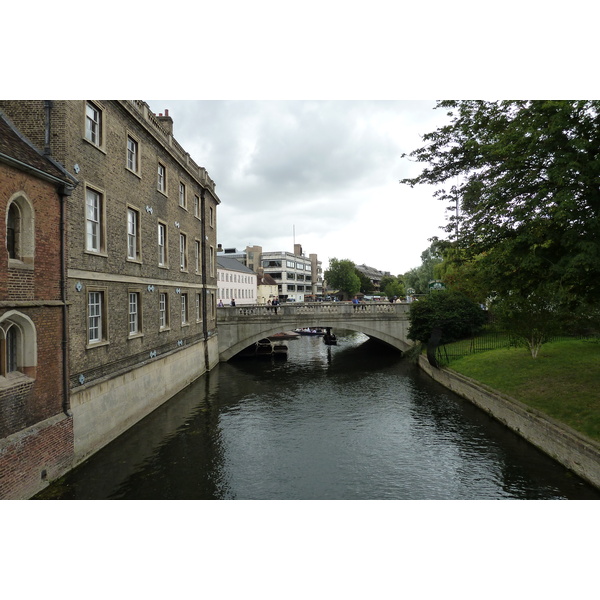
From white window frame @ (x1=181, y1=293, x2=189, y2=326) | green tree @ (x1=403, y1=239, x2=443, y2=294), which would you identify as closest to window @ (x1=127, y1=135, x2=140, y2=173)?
white window frame @ (x1=181, y1=293, x2=189, y2=326)

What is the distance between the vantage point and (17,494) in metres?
9.92

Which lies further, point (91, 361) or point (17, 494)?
point (91, 361)

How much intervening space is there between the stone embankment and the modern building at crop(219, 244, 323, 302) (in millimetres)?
71573

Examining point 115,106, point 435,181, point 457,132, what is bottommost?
point 435,181

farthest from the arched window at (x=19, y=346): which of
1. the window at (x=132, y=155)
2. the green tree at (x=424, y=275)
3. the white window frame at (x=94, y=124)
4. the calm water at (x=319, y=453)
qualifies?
the green tree at (x=424, y=275)

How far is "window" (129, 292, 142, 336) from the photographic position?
58.3ft

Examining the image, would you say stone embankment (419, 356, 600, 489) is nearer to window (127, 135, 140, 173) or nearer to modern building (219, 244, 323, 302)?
window (127, 135, 140, 173)

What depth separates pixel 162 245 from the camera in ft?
70.4

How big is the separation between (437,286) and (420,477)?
21.6 m

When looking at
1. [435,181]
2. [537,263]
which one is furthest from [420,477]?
[435,181]

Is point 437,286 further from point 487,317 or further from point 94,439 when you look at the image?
point 94,439

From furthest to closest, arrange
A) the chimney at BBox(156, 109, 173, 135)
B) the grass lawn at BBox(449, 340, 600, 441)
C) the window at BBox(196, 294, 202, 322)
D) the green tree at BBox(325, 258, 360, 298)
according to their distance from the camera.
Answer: the green tree at BBox(325, 258, 360, 298) → the window at BBox(196, 294, 202, 322) → the chimney at BBox(156, 109, 173, 135) → the grass lawn at BBox(449, 340, 600, 441)

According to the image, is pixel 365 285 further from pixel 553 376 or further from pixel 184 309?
pixel 553 376

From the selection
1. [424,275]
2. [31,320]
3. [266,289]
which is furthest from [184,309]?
[266,289]
